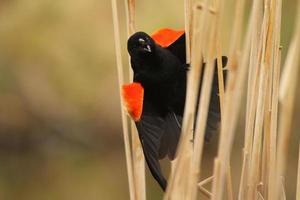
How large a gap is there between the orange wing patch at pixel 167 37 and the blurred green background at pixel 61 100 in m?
1.25

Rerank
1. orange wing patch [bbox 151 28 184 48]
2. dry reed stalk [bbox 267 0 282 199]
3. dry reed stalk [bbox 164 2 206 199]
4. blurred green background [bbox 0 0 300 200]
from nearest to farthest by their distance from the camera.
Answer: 1. dry reed stalk [bbox 164 2 206 199]
2. dry reed stalk [bbox 267 0 282 199]
3. orange wing patch [bbox 151 28 184 48]
4. blurred green background [bbox 0 0 300 200]

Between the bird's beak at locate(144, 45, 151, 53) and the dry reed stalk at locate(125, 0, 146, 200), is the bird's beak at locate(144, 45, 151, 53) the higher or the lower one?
the higher one

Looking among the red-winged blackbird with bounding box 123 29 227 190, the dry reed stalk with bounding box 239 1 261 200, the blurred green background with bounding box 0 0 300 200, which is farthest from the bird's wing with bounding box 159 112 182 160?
the blurred green background with bounding box 0 0 300 200

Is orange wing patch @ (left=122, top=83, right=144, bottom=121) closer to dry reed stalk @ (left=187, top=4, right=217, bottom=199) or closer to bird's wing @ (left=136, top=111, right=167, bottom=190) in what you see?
bird's wing @ (left=136, top=111, right=167, bottom=190)

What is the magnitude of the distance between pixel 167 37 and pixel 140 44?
156 mm

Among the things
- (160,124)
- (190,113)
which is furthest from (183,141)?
(160,124)

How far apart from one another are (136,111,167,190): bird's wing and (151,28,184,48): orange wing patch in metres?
0.20

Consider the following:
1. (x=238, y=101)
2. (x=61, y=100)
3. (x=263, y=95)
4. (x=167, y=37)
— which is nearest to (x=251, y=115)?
(x=263, y=95)

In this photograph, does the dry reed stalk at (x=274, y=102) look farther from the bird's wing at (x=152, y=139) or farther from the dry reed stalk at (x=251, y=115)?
the bird's wing at (x=152, y=139)

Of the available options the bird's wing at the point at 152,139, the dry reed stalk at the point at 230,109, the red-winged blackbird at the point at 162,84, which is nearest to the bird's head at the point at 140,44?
the red-winged blackbird at the point at 162,84

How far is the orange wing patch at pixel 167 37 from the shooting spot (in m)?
1.79

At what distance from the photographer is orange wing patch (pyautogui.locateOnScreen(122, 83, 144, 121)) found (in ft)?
5.19

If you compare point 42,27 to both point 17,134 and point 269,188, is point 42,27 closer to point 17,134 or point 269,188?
point 17,134

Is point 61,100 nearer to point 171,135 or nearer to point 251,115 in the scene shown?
point 171,135
